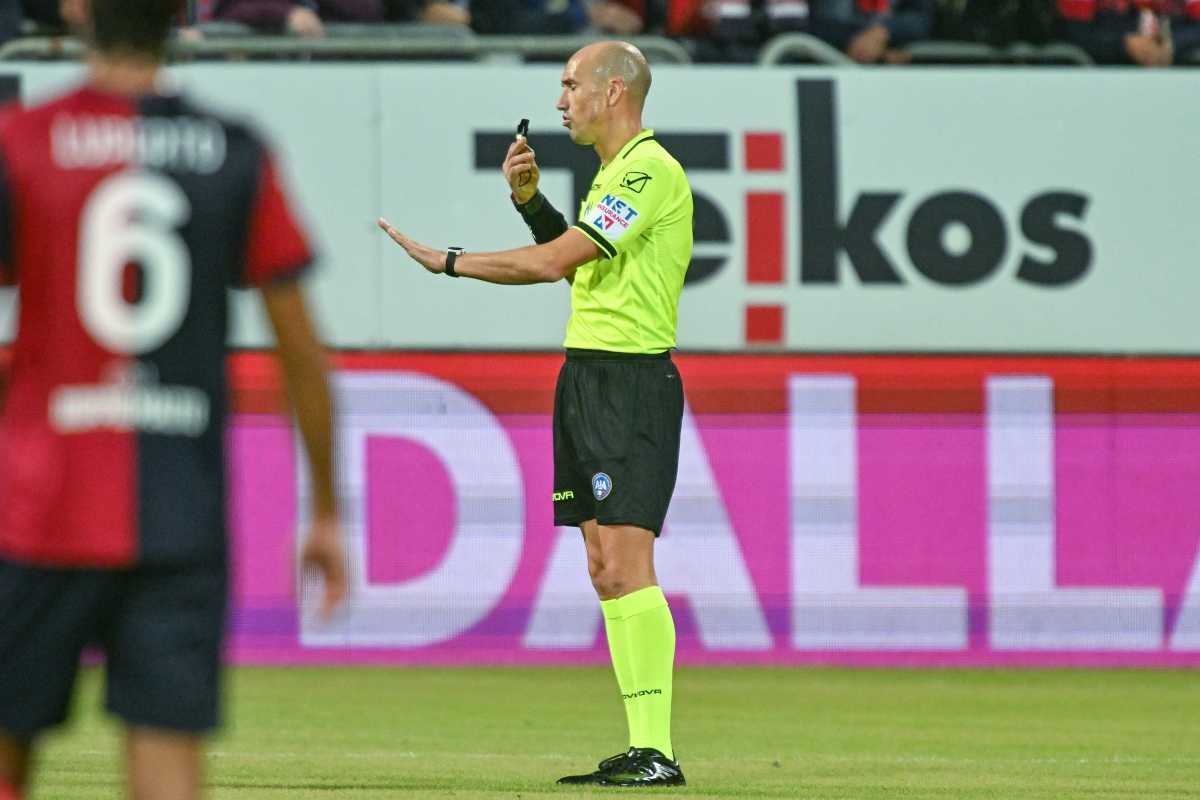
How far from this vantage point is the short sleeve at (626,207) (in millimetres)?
7219

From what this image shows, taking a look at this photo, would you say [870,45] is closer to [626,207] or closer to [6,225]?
[626,207]

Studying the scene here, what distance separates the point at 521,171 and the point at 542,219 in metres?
0.29

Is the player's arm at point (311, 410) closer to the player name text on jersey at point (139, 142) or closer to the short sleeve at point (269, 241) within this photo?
the short sleeve at point (269, 241)

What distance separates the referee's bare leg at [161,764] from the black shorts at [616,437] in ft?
11.9

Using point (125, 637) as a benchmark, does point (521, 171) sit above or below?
above

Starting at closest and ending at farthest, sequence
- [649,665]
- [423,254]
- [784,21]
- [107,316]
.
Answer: [107,316] → [423,254] → [649,665] → [784,21]

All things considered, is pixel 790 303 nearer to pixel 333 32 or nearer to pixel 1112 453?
pixel 1112 453

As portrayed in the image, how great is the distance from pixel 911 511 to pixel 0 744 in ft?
27.3

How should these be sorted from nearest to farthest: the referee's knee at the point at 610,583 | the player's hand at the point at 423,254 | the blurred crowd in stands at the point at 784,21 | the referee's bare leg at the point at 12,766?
the referee's bare leg at the point at 12,766
the player's hand at the point at 423,254
the referee's knee at the point at 610,583
the blurred crowd in stands at the point at 784,21

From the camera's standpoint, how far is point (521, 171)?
7.38m

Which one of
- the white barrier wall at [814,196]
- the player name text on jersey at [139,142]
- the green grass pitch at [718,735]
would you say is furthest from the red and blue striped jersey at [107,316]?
the white barrier wall at [814,196]

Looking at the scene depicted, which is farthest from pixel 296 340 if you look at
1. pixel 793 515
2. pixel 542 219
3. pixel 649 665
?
pixel 793 515

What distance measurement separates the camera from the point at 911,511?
1170 centimetres

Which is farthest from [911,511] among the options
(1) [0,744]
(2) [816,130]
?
(1) [0,744]
